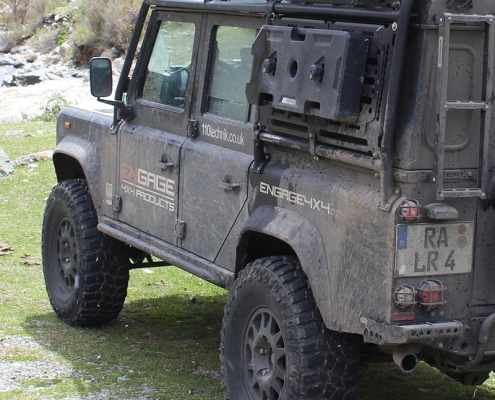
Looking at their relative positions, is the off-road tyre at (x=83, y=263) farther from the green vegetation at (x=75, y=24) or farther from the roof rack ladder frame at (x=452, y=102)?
the green vegetation at (x=75, y=24)

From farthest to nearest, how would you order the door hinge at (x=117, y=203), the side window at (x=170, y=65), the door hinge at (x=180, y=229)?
the door hinge at (x=117, y=203) → the side window at (x=170, y=65) → the door hinge at (x=180, y=229)

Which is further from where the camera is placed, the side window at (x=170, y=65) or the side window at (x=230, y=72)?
the side window at (x=170, y=65)

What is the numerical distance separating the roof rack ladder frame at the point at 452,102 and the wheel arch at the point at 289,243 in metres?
0.73

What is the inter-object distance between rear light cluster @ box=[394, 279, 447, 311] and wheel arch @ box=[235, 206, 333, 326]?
45cm

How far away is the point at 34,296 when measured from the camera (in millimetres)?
7664

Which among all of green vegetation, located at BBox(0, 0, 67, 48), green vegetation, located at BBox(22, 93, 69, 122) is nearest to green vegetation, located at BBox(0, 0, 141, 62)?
green vegetation, located at BBox(0, 0, 67, 48)

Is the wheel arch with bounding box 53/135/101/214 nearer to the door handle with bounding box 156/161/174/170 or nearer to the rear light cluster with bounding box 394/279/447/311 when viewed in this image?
the door handle with bounding box 156/161/174/170

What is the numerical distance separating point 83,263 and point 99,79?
1.35 m

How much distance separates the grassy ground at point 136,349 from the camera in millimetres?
5625

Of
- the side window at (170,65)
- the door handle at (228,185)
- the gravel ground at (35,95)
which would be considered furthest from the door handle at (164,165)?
the gravel ground at (35,95)

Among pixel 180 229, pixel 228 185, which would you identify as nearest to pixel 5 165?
pixel 180 229

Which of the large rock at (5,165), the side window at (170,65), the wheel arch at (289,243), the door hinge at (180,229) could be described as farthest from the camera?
the large rock at (5,165)

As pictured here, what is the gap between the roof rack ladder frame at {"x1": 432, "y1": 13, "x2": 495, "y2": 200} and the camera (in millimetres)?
3732

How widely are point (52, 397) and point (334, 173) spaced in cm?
227
